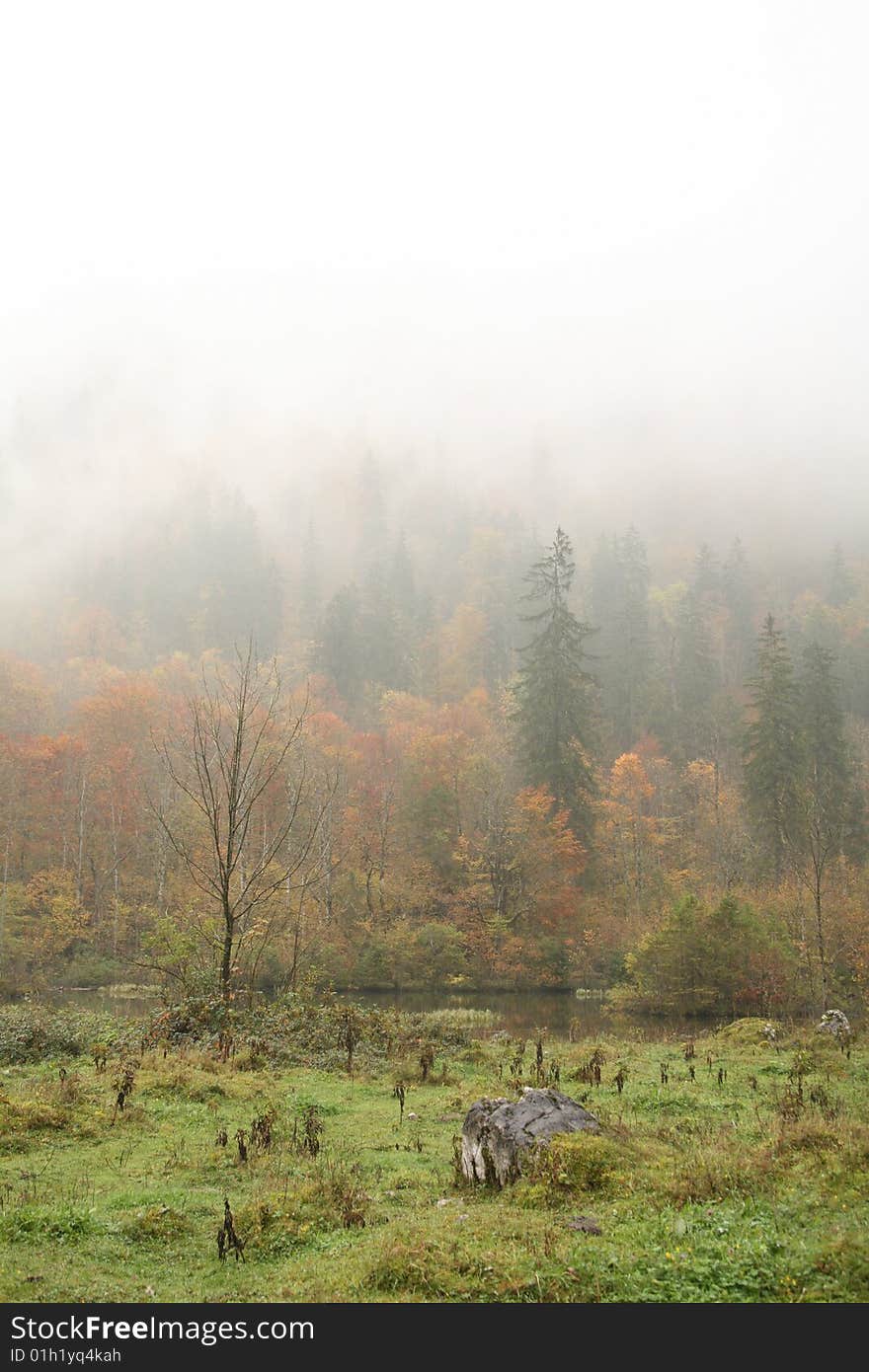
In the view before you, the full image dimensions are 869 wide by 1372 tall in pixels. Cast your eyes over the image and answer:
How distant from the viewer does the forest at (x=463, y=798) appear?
114 ft

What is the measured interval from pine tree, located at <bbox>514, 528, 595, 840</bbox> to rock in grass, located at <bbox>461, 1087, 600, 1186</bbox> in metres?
43.9

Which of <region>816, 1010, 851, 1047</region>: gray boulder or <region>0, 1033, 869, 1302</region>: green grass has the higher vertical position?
<region>0, 1033, 869, 1302</region>: green grass

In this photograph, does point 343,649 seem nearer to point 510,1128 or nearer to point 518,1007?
point 518,1007

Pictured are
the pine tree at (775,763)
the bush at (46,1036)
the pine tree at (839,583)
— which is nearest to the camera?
the bush at (46,1036)

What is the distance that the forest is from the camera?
34.8 meters

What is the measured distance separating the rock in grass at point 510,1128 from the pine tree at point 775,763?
4368cm

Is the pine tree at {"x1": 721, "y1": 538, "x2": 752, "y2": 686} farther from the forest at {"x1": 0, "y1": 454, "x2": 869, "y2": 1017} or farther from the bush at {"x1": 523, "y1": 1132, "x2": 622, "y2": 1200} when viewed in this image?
the bush at {"x1": 523, "y1": 1132, "x2": 622, "y2": 1200}

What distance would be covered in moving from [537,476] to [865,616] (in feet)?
226

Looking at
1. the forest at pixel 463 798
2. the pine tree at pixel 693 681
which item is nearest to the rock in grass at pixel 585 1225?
the forest at pixel 463 798

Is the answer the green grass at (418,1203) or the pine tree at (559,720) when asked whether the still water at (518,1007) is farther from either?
the pine tree at (559,720)

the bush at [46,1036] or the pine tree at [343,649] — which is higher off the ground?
the pine tree at [343,649]

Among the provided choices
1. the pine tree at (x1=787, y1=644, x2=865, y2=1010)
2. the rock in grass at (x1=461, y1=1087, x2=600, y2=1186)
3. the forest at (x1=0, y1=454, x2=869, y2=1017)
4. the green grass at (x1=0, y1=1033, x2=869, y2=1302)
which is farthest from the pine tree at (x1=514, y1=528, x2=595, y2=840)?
the rock in grass at (x1=461, y1=1087, x2=600, y2=1186)
